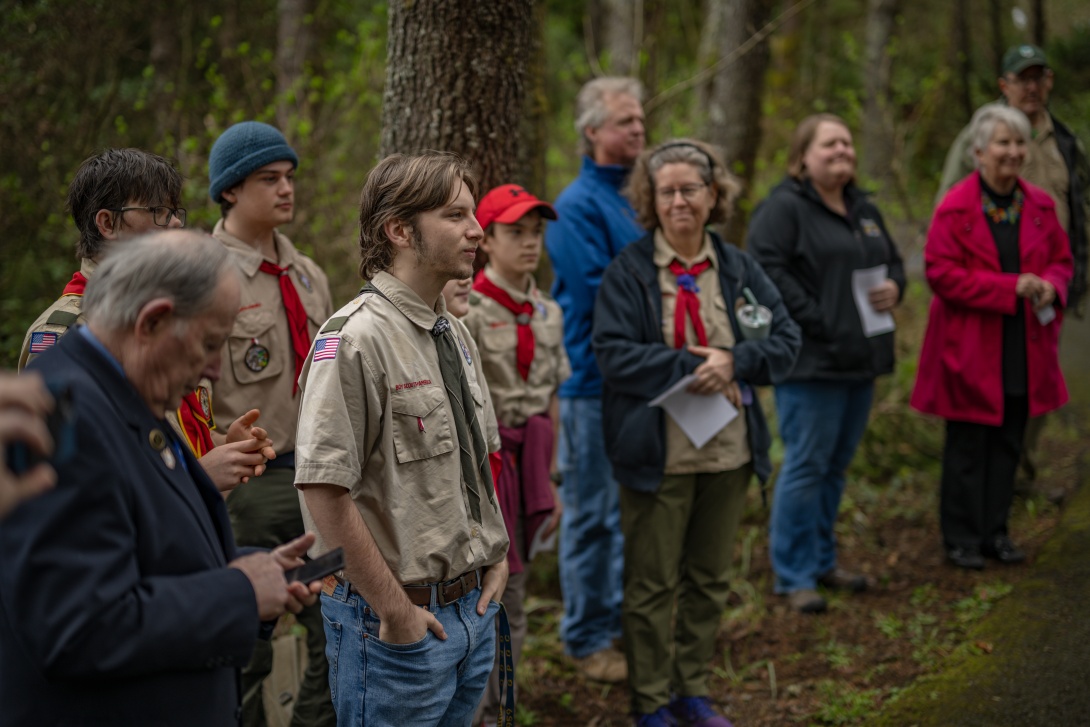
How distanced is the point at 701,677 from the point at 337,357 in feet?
8.00

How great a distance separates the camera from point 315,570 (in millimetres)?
1943

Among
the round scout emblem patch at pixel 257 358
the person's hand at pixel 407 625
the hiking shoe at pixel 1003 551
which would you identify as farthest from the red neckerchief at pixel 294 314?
the hiking shoe at pixel 1003 551

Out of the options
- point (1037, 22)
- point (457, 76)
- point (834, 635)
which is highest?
point (1037, 22)

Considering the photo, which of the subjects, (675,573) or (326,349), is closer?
(326,349)

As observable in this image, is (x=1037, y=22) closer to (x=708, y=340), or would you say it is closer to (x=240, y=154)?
(x=708, y=340)

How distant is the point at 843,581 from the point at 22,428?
473 cm

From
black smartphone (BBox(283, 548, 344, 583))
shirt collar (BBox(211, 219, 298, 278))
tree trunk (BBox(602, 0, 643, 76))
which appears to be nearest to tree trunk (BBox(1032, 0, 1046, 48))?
tree trunk (BBox(602, 0, 643, 76))

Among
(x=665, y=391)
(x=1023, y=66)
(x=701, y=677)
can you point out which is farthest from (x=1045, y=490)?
(x=665, y=391)

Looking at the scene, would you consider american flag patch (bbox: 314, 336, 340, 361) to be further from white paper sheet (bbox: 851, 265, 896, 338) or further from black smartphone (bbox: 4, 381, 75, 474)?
white paper sheet (bbox: 851, 265, 896, 338)

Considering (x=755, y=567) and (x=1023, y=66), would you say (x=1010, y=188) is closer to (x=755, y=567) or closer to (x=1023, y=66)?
(x=1023, y=66)

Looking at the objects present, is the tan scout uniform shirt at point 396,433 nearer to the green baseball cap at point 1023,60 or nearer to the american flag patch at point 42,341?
the american flag patch at point 42,341

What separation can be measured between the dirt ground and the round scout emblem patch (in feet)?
6.47

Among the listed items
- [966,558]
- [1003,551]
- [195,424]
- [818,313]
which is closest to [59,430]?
[195,424]

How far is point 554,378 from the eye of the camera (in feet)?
13.0
